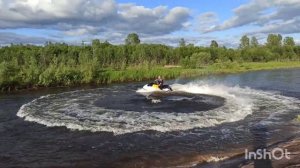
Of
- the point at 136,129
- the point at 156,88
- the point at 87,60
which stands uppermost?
the point at 87,60

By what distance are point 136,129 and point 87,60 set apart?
1677 inches

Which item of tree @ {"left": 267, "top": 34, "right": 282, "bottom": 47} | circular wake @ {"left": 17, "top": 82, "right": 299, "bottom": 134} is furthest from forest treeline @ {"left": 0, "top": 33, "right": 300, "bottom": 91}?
tree @ {"left": 267, "top": 34, "right": 282, "bottom": 47}

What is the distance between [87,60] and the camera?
6119 centimetres

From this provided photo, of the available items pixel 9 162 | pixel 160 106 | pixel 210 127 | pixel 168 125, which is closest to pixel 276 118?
pixel 210 127

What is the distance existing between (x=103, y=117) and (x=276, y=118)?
10780mm

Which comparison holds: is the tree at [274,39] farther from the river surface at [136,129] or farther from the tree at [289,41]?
the river surface at [136,129]

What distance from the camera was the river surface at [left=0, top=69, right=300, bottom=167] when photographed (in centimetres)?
1553

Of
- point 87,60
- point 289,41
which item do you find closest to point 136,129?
point 87,60

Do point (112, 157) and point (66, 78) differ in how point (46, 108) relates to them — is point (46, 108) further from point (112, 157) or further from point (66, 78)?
point (66, 78)
